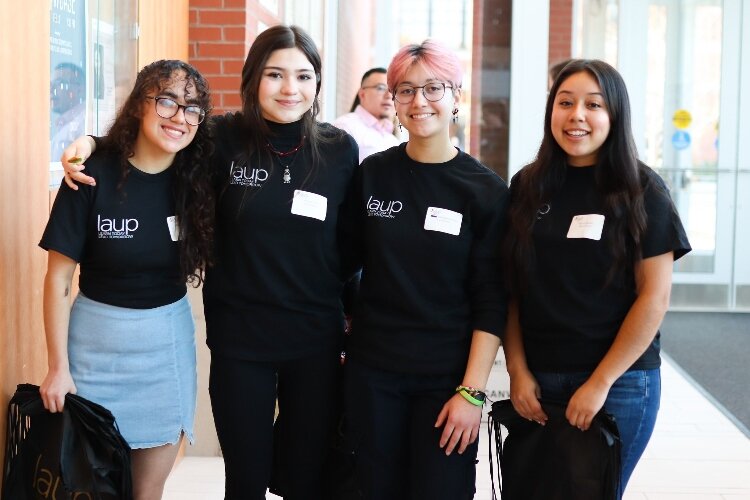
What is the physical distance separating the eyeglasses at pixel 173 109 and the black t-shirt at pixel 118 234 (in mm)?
154

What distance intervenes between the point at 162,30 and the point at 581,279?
8.64 feet

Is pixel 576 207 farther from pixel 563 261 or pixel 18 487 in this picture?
pixel 18 487

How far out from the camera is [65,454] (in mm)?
2234

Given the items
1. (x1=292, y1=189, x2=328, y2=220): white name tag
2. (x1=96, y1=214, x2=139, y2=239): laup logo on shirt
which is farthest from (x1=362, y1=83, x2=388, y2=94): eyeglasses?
(x1=96, y1=214, x2=139, y2=239): laup logo on shirt

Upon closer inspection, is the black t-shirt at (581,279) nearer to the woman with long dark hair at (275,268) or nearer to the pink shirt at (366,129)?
the woman with long dark hair at (275,268)

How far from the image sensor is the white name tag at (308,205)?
8.00ft

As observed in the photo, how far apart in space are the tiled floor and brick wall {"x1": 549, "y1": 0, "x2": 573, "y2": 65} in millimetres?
2400

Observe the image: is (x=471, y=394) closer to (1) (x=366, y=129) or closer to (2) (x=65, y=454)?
(2) (x=65, y=454)

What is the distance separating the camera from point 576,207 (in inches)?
90.5

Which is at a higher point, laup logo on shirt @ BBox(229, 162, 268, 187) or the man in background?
the man in background

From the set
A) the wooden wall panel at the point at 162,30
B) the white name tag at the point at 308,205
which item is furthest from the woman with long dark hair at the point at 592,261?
the wooden wall panel at the point at 162,30

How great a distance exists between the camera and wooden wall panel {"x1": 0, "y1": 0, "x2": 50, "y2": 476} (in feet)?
8.15

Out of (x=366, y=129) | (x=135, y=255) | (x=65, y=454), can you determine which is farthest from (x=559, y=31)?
(x=65, y=454)

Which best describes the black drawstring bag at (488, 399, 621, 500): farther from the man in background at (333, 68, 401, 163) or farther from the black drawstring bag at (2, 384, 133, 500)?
the man in background at (333, 68, 401, 163)
